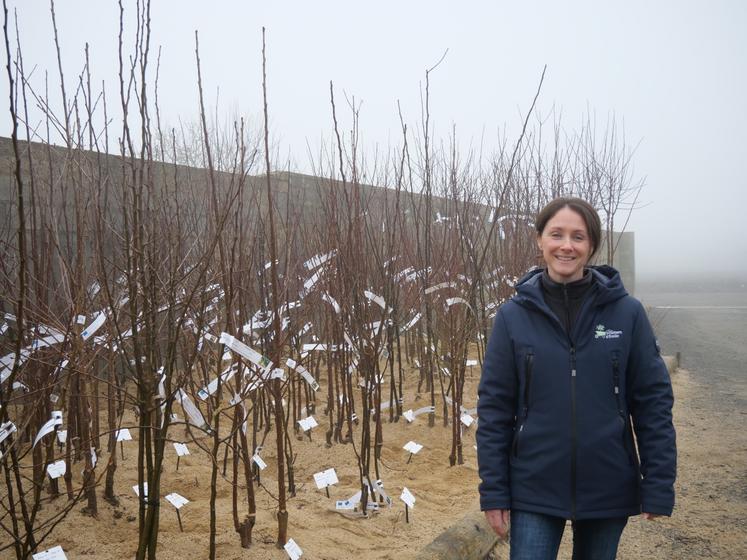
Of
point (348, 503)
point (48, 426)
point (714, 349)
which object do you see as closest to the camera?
point (48, 426)

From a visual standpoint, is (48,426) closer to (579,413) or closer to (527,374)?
(527,374)

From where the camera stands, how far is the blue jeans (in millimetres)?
1478

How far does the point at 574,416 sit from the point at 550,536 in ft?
1.05

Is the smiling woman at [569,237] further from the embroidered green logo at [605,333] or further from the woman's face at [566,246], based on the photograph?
the embroidered green logo at [605,333]

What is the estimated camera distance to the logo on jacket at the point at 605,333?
1.49 metres

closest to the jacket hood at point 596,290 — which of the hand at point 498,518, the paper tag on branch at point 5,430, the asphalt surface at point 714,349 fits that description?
the hand at point 498,518

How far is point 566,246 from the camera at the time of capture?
1.56 meters

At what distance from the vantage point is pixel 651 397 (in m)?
1.48

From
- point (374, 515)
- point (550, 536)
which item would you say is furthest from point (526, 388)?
point (374, 515)

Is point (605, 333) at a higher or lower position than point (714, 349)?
higher

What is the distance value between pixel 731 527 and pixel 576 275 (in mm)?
1978

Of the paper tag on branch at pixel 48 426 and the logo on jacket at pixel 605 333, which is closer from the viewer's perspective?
the logo on jacket at pixel 605 333

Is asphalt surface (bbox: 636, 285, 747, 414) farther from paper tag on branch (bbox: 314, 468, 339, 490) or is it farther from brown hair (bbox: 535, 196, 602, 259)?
brown hair (bbox: 535, 196, 602, 259)

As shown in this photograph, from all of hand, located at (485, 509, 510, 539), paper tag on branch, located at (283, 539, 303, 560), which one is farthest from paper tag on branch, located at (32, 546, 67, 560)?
hand, located at (485, 509, 510, 539)
